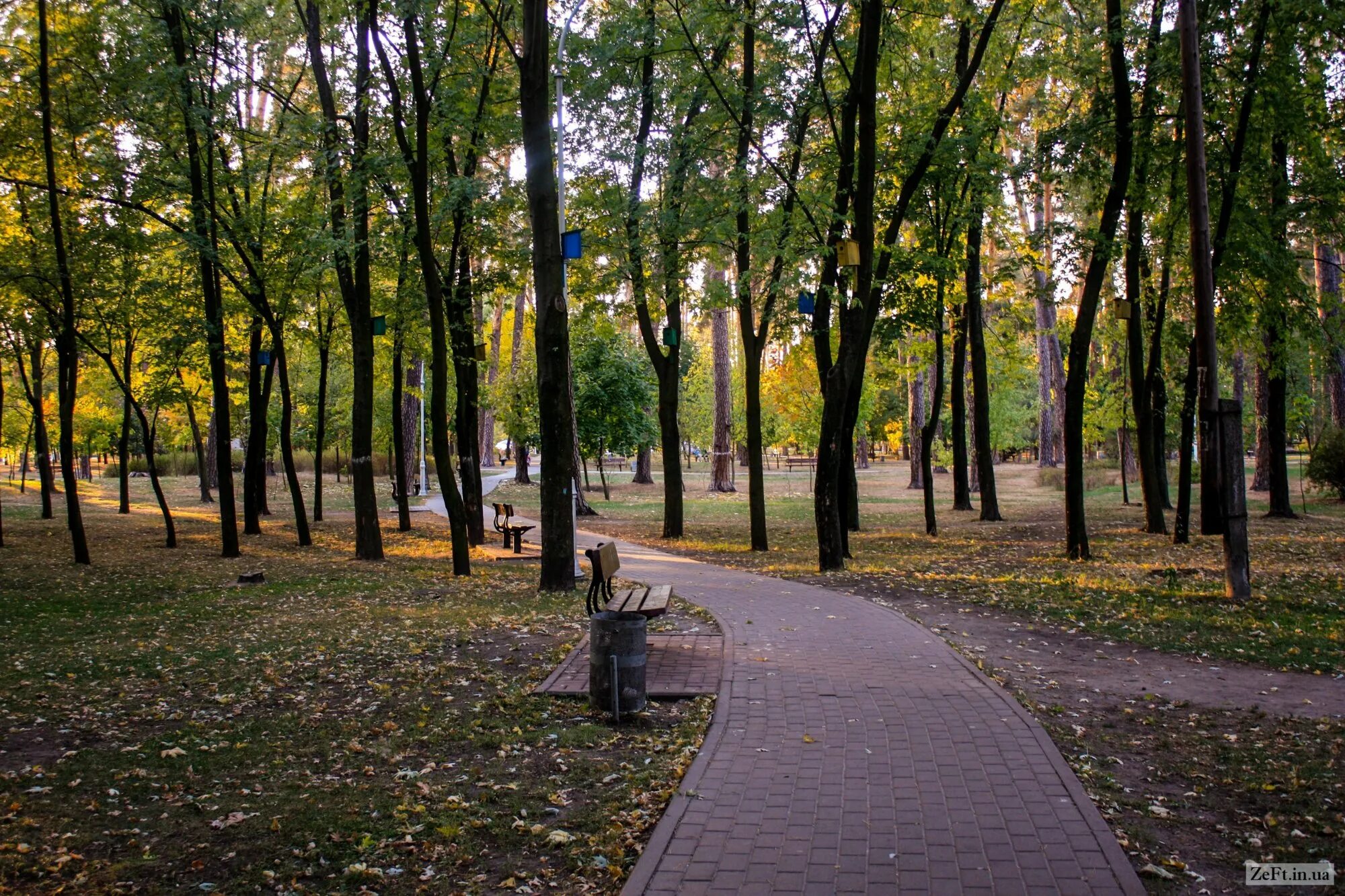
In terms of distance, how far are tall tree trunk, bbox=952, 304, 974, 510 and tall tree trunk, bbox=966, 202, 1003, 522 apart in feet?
0.79

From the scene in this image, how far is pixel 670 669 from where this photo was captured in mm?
7559

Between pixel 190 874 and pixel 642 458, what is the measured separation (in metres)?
43.2

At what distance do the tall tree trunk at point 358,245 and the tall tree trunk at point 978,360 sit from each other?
10.8 meters

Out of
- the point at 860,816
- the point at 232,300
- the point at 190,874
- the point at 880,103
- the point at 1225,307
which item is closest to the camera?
the point at 190,874

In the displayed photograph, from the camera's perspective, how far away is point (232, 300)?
2030 centimetres

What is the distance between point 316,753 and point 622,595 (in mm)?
2742

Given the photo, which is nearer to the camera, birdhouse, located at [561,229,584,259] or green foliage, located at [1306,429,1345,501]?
birdhouse, located at [561,229,584,259]

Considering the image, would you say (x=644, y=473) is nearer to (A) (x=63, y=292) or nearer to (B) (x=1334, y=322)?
(B) (x=1334, y=322)

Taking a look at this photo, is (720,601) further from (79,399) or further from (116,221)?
(79,399)

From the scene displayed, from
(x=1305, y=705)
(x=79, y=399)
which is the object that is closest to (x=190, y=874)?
(x=1305, y=705)

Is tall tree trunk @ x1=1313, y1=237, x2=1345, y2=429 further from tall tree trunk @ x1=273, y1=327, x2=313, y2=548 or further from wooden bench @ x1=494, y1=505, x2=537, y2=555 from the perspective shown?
tall tree trunk @ x1=273, y1=327, x2=313, y2=548

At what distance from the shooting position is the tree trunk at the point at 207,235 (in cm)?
1512

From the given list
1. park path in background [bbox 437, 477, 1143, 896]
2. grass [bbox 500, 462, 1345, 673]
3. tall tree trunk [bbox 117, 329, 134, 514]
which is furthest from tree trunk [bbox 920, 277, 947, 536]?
tall tree trunk [bbox 117, 329, 134, 514]

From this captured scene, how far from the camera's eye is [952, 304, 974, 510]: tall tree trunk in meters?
21.0
